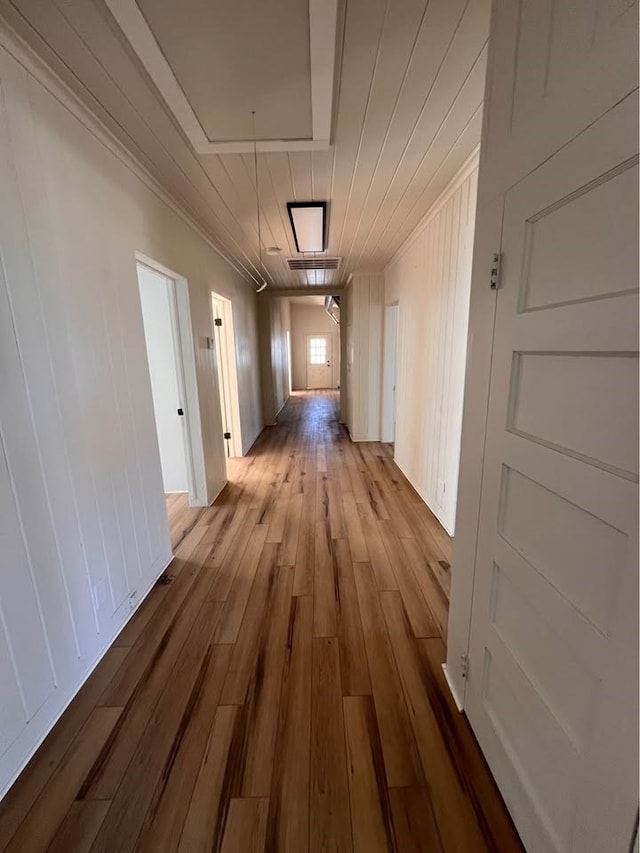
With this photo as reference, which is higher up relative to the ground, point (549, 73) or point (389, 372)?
point (549, 73)

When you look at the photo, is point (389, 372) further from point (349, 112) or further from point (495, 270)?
point (495, 270)

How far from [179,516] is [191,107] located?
2826 mm

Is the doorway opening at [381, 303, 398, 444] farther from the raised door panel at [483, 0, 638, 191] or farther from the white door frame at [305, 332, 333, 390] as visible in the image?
the white door frame at [305, 332, 333, 390]

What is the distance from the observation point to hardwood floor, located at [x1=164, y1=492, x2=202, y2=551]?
278 cm

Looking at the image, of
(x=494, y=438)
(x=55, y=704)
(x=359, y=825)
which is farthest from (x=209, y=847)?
(x=494, y=438)

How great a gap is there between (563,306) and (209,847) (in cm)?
176

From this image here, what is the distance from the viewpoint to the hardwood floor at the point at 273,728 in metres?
1.05

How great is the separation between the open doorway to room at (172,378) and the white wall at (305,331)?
336 inches

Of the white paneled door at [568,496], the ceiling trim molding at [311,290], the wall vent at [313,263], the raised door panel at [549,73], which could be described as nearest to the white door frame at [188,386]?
the wall vent at [313,263]

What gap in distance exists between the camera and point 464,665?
1.33 m

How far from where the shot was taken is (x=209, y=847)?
3.32 ft

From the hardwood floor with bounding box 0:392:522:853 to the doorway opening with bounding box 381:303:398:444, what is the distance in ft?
9.80

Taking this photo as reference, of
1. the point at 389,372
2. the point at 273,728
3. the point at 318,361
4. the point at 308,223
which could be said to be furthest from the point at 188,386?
the point at 318,361

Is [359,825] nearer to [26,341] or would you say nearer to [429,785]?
[429,785]
